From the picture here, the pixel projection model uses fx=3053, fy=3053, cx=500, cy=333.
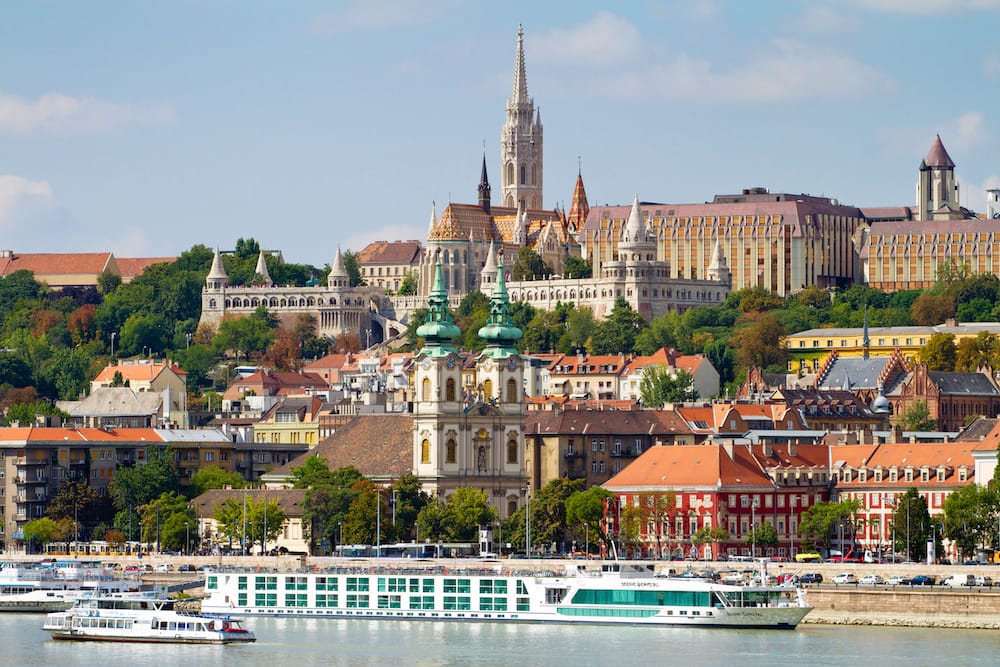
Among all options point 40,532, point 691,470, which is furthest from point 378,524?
point 40,532

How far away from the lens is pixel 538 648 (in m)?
87.9

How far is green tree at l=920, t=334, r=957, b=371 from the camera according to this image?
17262 cm

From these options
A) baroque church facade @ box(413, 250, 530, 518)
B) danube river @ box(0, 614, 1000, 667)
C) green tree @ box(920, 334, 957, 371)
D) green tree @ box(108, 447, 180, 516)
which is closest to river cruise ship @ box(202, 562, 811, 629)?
danube river @ box(0, 614, 1000, 667)

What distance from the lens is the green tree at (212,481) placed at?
132 metres

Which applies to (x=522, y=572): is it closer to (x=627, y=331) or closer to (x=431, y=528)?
(x=431, y=528)

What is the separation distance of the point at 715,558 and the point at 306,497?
56.2 feet

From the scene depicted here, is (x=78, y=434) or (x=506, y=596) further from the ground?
(x=78, y=434)

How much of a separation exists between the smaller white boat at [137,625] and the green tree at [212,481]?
36946mm

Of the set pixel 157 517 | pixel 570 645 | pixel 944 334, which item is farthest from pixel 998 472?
pixel 944 334

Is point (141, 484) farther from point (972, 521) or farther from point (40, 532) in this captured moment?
point (972, 521)

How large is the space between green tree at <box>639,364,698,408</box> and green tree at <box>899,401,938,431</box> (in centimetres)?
1261

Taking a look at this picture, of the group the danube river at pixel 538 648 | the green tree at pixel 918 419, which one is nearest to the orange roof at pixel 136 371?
the green tree at pixel 918 419

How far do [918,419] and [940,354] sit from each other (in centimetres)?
2200

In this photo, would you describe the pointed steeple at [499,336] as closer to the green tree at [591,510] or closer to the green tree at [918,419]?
the green tree at [591,510]
